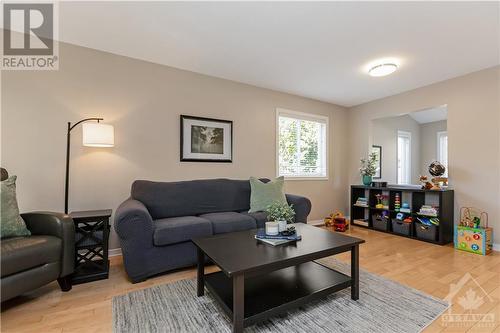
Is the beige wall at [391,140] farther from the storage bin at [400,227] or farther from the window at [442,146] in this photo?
the storage bin at [400,227]

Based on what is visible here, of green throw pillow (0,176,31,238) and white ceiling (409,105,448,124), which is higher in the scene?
white ceiling (409,105,448,124)

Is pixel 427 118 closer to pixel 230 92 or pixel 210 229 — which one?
pixel 230 92

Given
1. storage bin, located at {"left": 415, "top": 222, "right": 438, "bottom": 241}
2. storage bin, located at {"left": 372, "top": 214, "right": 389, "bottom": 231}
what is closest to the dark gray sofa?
storage bin, located at {"left": 372, "top": 214, "right": 389, "bottom": 231}

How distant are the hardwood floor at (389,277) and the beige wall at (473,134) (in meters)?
0.78

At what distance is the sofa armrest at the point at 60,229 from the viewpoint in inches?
74.5

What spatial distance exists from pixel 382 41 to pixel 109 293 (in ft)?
11.6

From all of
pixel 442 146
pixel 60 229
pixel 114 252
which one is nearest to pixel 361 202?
pixel 442 146

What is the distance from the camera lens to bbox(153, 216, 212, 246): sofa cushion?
216cm

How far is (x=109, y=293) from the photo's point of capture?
1.93 metres

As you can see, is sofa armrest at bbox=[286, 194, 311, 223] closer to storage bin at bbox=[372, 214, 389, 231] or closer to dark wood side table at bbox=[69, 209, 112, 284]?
storage bin at bbox=[372, 214, 389, 231]

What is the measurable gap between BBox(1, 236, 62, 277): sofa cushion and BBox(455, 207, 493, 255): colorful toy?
174 inches

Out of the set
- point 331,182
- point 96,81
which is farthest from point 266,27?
point 331,182

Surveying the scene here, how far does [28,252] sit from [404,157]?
724 cm

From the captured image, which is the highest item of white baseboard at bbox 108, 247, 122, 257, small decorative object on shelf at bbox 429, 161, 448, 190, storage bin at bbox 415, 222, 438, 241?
small decorative object on shelf at bbox 429, 161, 448, 190
